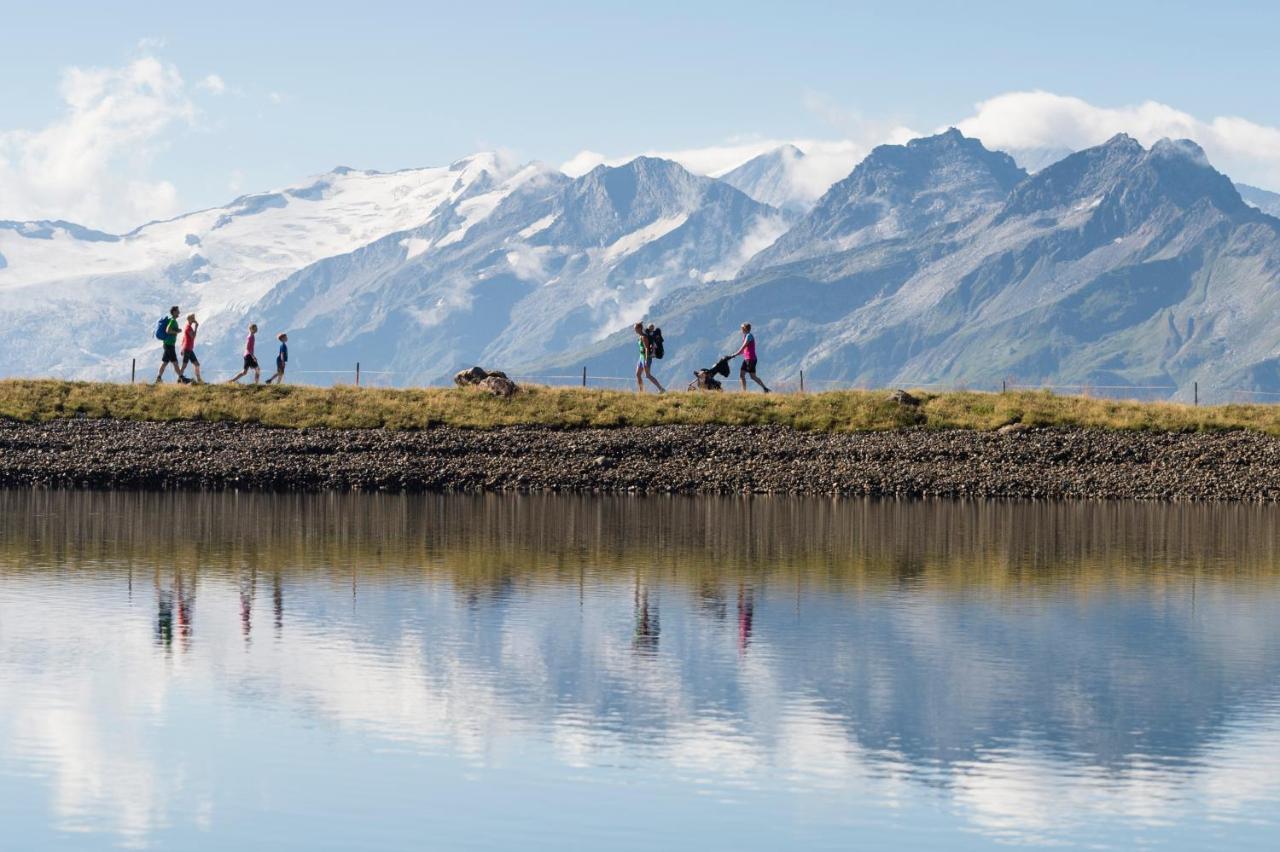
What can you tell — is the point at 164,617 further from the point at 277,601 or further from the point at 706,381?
the point at 706,381

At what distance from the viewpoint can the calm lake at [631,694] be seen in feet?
80.7

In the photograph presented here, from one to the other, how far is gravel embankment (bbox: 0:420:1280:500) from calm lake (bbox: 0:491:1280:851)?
23.5 m

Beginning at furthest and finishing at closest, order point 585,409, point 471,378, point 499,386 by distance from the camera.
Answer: point 471,378, point 499,386, point 585,409

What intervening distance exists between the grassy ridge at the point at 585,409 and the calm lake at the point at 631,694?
3398 centimetres

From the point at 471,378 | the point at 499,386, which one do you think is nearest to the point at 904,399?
the point at 499,386

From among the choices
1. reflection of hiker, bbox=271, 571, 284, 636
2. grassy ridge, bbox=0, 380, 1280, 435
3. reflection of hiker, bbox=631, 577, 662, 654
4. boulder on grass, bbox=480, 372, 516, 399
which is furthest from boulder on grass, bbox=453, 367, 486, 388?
reflection of hiker, bbox=631, 577, 662, 654

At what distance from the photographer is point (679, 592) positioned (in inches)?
1842

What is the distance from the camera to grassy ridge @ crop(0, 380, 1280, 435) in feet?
305

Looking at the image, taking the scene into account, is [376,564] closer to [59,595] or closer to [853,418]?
[59,595]

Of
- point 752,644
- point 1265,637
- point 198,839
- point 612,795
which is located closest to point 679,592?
point 752,644

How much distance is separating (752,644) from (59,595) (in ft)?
54.6

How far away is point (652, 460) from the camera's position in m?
86.4

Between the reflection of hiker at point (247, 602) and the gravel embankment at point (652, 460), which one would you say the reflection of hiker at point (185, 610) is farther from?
the gravel embankment at point (652, 460)

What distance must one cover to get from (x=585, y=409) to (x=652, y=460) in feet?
30.6
